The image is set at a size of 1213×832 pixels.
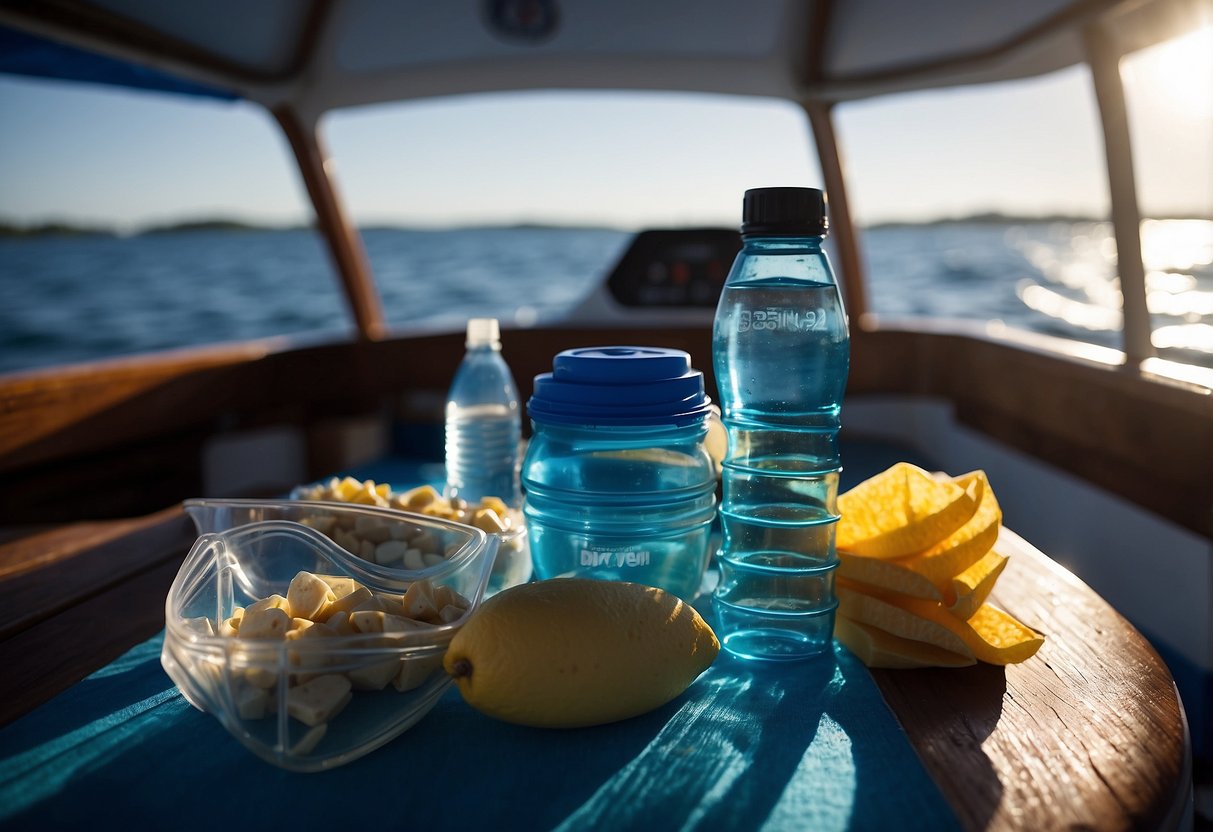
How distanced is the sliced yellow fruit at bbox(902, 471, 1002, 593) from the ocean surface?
1732 cm

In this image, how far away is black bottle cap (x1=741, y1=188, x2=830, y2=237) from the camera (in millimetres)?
805

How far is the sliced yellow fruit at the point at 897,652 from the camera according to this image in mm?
829

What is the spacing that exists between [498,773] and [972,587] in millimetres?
501

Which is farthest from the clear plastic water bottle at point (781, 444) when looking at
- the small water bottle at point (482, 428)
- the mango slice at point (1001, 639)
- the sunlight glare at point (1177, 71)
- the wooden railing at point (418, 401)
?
the sunlight glare at point (1177, 71)

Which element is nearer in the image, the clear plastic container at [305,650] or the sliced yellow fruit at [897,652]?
the clear plastic container at [305,650]

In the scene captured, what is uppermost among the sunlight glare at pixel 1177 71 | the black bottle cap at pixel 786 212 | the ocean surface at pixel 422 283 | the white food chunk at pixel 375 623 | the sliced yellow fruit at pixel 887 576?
the sunlight glare at pixel 1177 71

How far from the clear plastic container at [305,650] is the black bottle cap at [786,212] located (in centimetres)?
38

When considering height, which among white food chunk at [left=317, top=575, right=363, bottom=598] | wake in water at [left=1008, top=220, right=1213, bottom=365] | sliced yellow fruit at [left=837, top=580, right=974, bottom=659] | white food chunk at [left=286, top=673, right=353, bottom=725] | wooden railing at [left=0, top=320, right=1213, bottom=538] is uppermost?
white food chunk at [left=317, top=575, right=363, bottom=598]

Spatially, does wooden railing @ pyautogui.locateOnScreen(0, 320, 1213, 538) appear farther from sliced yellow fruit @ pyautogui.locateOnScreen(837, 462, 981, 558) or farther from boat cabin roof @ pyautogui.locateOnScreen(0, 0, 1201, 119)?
sliced yellow fruit @ pyautogui.locateOnScreen(837, 462, 981, 558)

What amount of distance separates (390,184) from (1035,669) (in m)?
33.3

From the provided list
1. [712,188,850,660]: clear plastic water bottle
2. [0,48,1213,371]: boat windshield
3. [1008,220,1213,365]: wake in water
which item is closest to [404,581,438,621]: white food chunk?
[712,188,850,660]: clear plastic water bottle

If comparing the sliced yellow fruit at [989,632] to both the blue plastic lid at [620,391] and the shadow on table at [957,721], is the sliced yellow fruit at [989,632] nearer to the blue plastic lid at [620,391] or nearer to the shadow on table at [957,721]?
the shadow on table at [957,721]

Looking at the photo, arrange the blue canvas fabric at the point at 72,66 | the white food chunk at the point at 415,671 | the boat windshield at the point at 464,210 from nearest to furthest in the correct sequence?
1. the white food chunk at the point at 415,671
2. the blue canvas fabric at the point at 72,66
3. the boat windshield at the point at 464,210

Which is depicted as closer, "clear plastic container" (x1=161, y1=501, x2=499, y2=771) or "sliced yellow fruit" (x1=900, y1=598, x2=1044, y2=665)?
"clear plastic container" (x1=161, y1=501, x2=499, y2=771)
